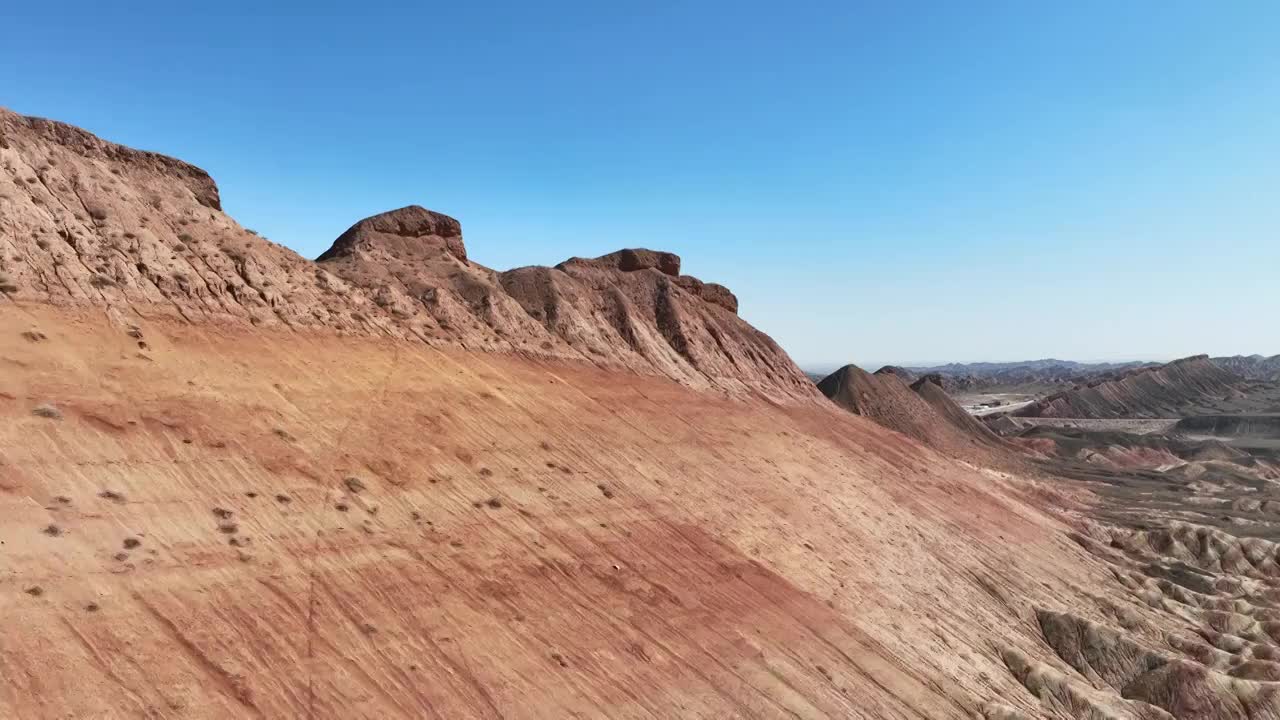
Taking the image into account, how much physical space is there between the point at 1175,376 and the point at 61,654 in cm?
16329

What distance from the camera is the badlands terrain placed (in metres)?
9.67

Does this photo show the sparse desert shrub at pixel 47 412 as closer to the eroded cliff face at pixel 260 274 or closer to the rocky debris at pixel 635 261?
the eroded cliff face at pixel 260 274

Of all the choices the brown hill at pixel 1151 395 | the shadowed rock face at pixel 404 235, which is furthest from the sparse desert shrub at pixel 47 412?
the brown hill at pixel 1151 395

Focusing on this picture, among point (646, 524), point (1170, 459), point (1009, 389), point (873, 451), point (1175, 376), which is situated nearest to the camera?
point (646, 524)

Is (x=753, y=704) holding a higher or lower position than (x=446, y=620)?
lower

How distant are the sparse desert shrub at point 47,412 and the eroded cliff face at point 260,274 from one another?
11.4 ft

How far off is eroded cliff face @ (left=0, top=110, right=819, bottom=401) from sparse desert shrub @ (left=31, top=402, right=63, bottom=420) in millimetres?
3475

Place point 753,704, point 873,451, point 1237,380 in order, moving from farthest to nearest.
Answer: point 1237,380 → point 873,451 → point 753,704

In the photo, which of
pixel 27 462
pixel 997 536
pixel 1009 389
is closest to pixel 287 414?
pixel 27 462

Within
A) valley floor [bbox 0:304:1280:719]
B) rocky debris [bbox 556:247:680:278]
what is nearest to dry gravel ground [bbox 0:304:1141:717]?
valley floor [bbox 0:304:1280:719]

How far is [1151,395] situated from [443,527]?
475 ft

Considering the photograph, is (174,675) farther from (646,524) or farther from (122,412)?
(646,524)

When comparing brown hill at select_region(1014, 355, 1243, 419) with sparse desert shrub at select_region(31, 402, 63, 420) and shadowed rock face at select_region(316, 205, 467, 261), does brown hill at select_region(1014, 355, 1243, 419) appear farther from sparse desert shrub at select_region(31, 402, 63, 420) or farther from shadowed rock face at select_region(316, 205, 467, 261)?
sparse desert shrub at select_region(31, 402, 63, 420)

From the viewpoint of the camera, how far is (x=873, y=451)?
32.7 m
